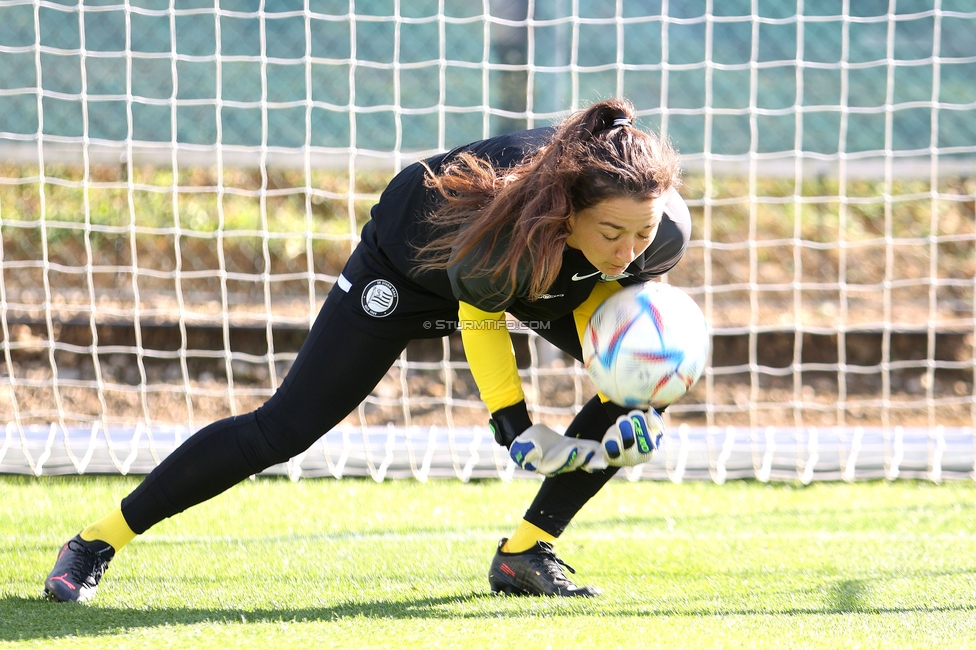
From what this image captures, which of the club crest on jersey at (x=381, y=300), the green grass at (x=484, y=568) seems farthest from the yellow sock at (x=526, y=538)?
the club crest on jersey at (x=381, y=300)

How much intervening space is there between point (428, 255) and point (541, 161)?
42cm

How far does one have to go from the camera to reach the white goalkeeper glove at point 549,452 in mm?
2361

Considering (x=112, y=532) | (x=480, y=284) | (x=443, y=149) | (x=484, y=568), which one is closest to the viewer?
(x=480, y=284)

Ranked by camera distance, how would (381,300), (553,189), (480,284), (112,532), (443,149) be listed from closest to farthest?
(553,189) → (480,284) → (381,300) → (112,532) → (443,149)

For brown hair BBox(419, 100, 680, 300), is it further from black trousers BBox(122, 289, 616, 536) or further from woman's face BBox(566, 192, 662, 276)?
black trousers BBox(122, 289, 616, 536)

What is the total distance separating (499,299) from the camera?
91.4 inches

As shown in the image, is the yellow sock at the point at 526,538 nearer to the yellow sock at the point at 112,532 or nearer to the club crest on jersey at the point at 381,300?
the club crest on jersey at the point at 381,300

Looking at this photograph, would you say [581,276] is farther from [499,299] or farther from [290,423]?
[290,423]

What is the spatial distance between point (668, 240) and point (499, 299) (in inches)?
18.2

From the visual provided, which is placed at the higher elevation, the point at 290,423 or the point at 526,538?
the point at 290,423

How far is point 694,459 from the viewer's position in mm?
4336

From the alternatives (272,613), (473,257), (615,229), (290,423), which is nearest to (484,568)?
(272,613)

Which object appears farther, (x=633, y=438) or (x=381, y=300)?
(x=381, y=300)

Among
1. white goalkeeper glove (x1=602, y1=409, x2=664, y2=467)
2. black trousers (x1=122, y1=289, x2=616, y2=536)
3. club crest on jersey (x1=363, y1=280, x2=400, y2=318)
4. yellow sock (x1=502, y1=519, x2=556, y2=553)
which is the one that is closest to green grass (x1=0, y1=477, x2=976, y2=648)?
yellow sock (x1=502, y1=519, x2=556, y2=553)
